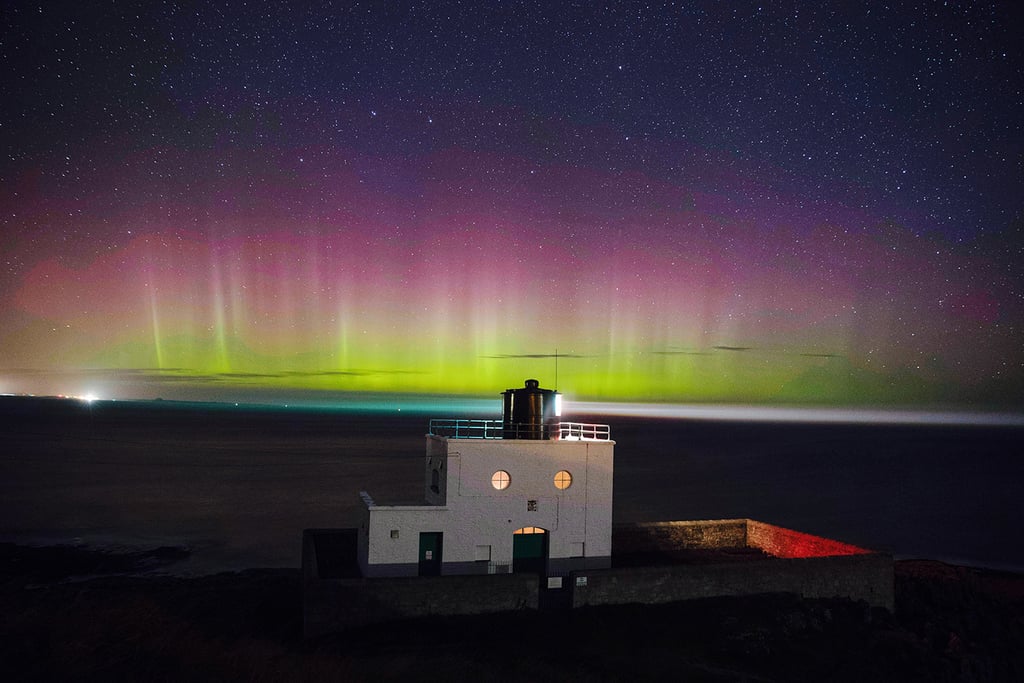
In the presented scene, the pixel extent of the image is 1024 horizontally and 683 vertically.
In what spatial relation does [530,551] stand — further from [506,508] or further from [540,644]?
[540,644]

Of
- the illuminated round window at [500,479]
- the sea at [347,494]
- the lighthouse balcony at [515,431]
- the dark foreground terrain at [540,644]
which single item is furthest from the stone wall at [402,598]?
the sea at [347,494]

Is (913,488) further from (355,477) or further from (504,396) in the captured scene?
(504,396)

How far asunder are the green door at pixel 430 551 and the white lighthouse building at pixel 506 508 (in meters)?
0.02

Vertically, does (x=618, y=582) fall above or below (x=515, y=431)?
below

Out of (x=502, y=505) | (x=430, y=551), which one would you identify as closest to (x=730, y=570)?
(x=502, y=505)

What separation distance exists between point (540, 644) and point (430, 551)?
11.7 ft

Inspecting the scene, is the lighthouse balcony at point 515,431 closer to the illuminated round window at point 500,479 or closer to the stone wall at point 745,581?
the illuminated round window at point 500,479

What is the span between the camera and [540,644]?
52.1ft

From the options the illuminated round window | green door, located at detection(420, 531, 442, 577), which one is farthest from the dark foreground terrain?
the illuminated round window

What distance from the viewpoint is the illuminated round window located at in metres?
18.6

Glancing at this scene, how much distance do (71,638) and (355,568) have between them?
6.76m

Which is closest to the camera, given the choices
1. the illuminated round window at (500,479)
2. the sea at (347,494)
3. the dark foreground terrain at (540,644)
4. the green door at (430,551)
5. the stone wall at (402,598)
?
the dark foreground terrain at (540,644)

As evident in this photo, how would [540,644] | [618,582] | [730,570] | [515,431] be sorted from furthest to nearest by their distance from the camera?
1. [515,431]
2. [730,570]
3. [618,582]
4. [540,644]

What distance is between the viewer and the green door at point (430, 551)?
18109 millimetres
